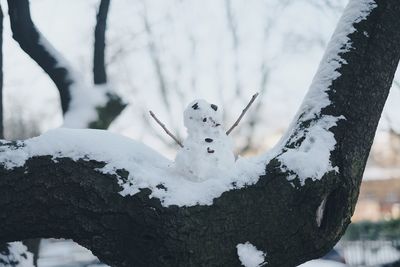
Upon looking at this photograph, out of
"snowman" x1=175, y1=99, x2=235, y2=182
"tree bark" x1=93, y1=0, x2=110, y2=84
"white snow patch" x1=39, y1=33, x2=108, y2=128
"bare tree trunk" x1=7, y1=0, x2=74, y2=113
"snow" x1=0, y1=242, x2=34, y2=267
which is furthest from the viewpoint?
"tree bark" x1=93, y1=0, x2=110, y2=84

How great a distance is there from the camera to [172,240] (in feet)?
5.95

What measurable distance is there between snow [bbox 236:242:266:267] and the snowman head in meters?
0.71

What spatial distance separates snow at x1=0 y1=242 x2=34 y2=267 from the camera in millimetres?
3235

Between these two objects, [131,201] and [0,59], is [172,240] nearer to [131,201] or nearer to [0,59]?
[131,201]

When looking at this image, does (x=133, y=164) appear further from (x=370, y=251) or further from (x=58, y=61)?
(x=370, y=251)

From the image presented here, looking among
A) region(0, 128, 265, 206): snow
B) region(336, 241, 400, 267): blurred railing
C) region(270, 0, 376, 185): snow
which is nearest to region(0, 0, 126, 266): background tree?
region(0, 128, 265, 206): snow

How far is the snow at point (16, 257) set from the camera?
3235 mm

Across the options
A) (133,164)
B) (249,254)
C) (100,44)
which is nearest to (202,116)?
(133,164)

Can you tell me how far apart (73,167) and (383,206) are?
1509 inches

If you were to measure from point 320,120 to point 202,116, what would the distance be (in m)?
0.61

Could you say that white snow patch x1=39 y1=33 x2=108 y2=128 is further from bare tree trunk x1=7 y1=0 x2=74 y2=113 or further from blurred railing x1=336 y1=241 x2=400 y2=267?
blurred railing x1=336 y1=241 x2=400 y2=267

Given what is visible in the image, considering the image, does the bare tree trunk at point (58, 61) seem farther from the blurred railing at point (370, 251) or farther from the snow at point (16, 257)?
→ the blurred railing at point (370, 251)

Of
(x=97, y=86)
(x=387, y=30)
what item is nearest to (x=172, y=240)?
(x=387, y=30)

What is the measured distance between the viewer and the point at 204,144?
227 centimetres
